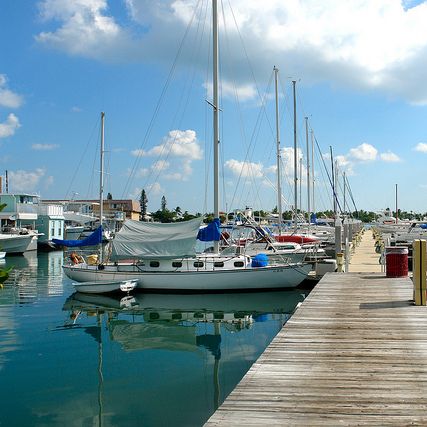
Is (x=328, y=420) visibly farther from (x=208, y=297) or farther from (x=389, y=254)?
(x=208, y=297)

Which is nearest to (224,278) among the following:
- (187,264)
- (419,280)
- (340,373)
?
(187,264)

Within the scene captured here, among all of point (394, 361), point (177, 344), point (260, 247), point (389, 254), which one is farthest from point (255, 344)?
point (260, 247)

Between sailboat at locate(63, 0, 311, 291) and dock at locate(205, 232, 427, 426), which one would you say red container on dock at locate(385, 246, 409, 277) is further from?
sailboat at locate(63, 0, 311, 291)

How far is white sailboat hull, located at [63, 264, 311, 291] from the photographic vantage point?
2609 centimetres

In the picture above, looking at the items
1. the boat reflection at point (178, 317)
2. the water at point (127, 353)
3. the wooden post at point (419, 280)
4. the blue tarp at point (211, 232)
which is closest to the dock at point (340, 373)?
the wooden post at point (419, 280)

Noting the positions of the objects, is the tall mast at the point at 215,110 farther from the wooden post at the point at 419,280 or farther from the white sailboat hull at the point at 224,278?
the wooden post at the point at 419,280

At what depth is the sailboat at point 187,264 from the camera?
26.2 m

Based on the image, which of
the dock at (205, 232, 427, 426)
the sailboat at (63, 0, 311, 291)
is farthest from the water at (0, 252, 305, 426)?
the dock at (205, 232, 427, 426)

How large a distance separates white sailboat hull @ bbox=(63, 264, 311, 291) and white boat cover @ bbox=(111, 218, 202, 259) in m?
1.15

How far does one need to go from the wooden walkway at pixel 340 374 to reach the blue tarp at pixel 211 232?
48.2ft

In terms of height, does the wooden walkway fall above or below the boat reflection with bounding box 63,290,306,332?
above

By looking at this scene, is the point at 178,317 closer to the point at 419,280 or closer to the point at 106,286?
the point at 106,286

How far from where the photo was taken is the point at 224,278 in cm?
2609

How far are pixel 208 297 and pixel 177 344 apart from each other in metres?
8.62
